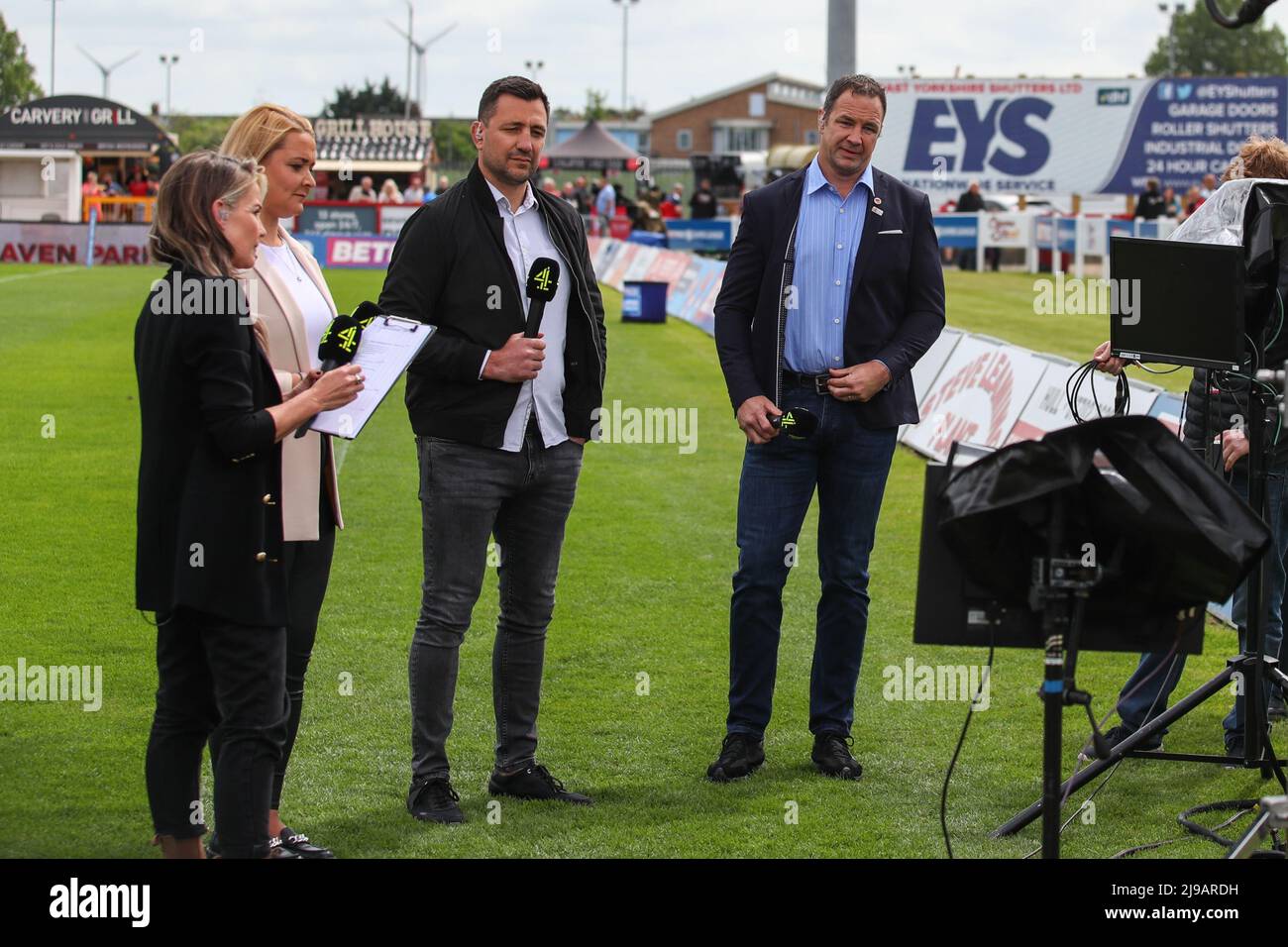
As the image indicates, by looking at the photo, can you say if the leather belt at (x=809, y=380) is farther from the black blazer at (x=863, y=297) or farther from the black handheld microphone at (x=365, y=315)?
the black handheld microphone at (x=365, y=315)

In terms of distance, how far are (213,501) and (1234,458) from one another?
3.88 m

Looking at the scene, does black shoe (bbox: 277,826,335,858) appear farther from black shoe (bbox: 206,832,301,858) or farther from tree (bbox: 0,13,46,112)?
tree (bbox: 0,13,46,112)

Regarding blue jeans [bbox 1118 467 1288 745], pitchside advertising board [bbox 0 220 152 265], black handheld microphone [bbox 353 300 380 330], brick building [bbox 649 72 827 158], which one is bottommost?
blue jeans [bbox 1118 467 1288 745]

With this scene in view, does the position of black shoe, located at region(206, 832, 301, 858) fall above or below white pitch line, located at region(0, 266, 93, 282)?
below

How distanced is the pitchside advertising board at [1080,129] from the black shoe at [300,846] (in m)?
45.9

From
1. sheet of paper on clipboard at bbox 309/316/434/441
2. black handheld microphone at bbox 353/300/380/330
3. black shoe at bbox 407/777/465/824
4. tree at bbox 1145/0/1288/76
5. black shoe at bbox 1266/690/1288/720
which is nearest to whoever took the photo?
sheet of paper on clipboard at bbox 309/316/434/441

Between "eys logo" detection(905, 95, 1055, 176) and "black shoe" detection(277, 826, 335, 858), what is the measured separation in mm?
45779

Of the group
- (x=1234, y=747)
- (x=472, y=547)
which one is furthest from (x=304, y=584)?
(x=1234, y=747)

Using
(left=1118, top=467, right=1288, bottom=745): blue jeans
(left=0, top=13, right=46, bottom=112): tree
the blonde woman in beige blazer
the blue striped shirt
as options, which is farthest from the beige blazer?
(left=0, top=13, right=46, bottom=112): tree

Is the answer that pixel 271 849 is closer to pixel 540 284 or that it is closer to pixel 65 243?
pixel 540 284

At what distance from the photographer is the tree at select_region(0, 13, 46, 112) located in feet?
Answer: 361

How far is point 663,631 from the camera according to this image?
815 cm

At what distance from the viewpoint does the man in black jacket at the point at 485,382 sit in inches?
209

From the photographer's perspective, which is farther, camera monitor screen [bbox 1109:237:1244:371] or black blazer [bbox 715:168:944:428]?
black blazer [bbox 715:168:944:428]
